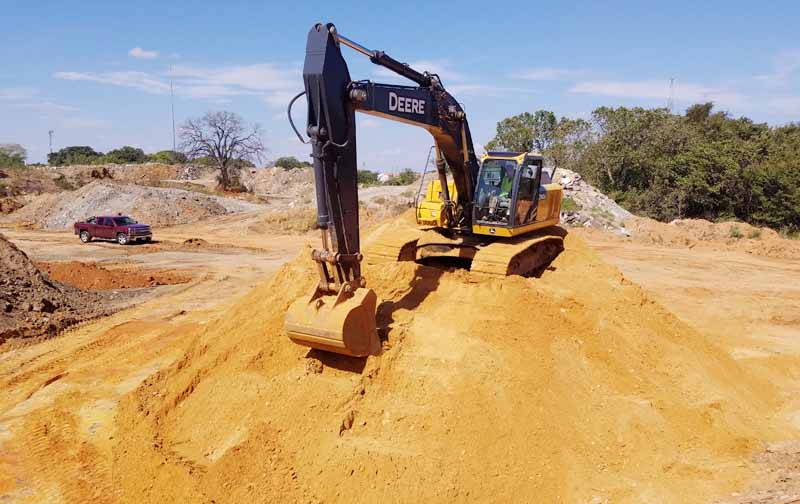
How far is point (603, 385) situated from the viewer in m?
8.22

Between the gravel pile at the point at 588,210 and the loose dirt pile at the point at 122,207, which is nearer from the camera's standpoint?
the gravel pile at the point at 588,210

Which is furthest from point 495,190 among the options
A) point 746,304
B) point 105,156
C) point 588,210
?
point 105,156

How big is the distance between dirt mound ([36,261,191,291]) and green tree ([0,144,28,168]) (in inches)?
1703

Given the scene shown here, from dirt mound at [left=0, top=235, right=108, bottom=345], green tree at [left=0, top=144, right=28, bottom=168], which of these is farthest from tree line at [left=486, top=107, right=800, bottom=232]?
green tree at [left=0, top=144, right=28, bottom=168]

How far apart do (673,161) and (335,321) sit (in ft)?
97.5

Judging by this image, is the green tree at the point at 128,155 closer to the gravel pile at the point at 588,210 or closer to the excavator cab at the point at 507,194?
the gravel pile at the point at 588,210

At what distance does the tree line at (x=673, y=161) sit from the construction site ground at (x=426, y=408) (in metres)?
20.7

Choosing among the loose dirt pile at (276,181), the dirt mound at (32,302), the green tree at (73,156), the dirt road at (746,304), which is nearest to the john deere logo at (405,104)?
the dirt road at (746,304)

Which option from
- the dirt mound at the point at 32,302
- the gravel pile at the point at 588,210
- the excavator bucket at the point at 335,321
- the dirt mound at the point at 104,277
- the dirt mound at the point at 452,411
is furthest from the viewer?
the gravel pile at the point at 588,210

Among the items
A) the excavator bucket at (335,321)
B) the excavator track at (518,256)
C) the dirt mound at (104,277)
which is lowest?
the dirt mound at (104,277)

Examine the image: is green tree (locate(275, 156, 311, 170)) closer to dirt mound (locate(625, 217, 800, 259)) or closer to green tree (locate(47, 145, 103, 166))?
green tree (locate(47, 145, 103, 166))

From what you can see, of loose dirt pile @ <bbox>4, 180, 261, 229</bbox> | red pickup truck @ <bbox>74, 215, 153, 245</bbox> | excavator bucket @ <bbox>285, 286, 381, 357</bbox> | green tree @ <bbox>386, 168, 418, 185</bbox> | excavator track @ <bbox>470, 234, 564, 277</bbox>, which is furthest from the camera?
green tree @ <bbox>386, 168, 418, 185</bbox>

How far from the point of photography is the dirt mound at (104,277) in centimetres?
1775

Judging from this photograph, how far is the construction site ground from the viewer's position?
6.46m
